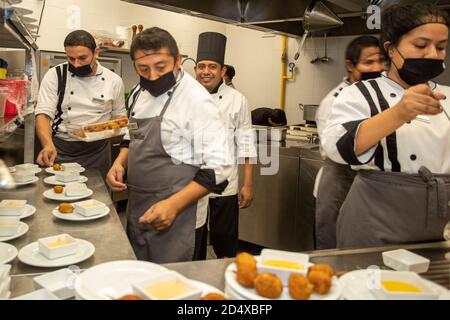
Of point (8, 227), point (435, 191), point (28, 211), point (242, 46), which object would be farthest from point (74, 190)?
point (242, 46)

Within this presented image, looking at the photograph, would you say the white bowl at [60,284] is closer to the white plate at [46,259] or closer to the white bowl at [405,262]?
the white plate at [46,259]

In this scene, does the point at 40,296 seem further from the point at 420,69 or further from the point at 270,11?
the point at 270,11

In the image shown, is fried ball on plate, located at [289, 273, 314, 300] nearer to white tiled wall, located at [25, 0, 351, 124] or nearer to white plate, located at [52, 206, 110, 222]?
white plate, located at [52, 206, 110, 222]

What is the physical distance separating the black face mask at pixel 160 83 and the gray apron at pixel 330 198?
113 cm

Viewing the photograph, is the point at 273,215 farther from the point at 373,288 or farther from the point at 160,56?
the point at 373,288

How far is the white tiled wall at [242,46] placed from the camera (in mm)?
4082

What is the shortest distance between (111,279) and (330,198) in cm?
177

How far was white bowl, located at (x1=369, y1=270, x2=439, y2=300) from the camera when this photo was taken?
0.84 metres

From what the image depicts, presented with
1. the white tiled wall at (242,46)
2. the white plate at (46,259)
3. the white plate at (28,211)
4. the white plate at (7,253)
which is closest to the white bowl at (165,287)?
the white plate at (46,259)

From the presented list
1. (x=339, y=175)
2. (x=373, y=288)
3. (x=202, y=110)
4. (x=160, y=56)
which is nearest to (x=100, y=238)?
(x=202, y=110)

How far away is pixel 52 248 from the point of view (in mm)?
1185

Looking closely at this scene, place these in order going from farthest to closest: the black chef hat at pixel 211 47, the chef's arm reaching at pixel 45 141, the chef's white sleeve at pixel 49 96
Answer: the chef's white sleeve at pixel 49 96 → the black chef hat at pixel 211 47 → the chef's arm reaching at pixel 45 141

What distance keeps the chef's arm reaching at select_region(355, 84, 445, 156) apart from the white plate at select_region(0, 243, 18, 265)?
1.08m
